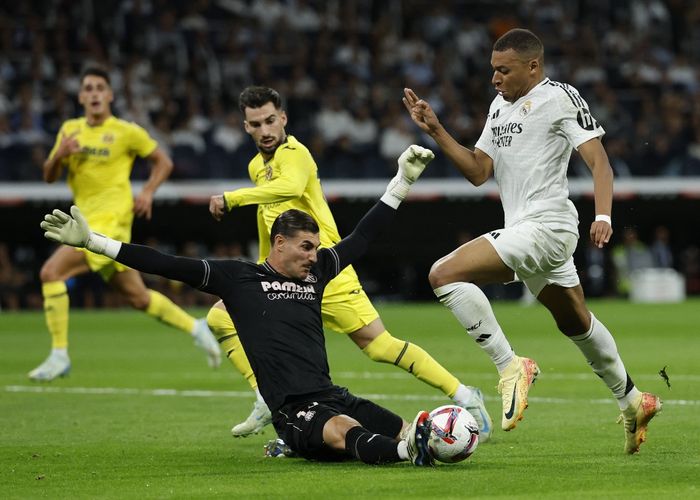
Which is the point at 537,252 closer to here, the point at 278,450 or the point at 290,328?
the point at 290,328

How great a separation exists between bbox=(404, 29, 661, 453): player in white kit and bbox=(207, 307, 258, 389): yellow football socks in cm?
164

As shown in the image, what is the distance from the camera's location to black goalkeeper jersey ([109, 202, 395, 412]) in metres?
7.64

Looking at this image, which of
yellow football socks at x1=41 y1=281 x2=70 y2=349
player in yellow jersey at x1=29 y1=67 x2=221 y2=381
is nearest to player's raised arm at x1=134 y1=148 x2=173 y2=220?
player in yellow jersey at x1=29 y1=67 x2=221 y2=381

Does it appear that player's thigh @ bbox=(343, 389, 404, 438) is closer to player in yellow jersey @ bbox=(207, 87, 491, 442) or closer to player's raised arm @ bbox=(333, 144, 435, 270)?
player's raised arm @ bbox=(333, 144, 435, 270)

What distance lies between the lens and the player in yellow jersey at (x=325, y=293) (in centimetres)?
886

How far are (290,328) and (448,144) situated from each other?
5.23ft

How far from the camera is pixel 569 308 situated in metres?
8.35

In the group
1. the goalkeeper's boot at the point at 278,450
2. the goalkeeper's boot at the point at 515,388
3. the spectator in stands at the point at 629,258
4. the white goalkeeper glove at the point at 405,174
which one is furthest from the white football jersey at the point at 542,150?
the spectator in stands at the point at 629,258

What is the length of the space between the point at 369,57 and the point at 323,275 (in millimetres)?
20643

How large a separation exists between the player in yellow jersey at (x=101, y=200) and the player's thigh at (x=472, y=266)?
18.9 ft

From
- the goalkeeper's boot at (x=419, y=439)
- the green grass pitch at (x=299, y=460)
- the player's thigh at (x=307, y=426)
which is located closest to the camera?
the green grass pitch at (x=299, y=460)

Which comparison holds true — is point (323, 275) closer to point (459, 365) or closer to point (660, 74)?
point (459, 365)

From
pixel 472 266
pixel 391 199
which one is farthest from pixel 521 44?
pixel 472 266

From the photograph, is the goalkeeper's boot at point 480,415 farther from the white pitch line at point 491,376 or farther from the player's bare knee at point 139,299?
the player's bare knee at point 139,299
